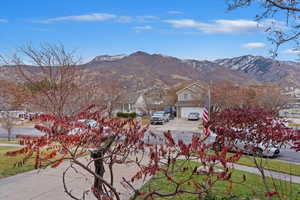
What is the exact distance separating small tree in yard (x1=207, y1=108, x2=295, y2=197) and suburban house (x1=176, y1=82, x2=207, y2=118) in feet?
103

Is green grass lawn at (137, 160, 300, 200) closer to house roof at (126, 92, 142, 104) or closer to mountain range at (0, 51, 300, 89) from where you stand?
mountain range at (0, 51, 300, 89)

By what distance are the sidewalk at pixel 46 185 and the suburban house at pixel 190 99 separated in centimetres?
2969

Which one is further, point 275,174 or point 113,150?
point 275,174

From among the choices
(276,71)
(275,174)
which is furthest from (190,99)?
(275,174)

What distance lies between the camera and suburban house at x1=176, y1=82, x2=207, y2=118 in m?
37.3

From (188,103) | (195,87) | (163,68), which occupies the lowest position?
(188,103)

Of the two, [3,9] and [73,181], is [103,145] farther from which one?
[3,9]

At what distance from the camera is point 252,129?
16.5ft

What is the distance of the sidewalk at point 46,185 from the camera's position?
5.99 m

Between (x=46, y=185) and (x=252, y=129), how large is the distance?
17.9ft

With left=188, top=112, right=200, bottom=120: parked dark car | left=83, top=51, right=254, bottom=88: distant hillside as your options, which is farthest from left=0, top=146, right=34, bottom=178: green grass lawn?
left=83, top=51, right=254, bottom=88: distant hillside

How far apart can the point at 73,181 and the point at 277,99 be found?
77.8ft

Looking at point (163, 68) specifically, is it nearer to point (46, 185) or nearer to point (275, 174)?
point (275, 174)

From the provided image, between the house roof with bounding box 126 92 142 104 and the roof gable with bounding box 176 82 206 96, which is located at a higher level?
the roof gable with bounding box 176 82 206 96
